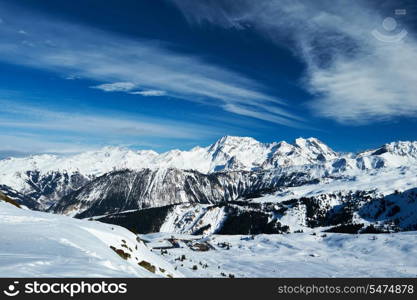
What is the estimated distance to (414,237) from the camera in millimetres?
62281

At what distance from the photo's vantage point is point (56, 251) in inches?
730

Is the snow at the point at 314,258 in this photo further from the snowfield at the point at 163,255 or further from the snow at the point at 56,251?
the snow at the point at 56,251

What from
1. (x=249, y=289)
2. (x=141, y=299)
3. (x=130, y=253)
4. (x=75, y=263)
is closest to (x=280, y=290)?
(x=249, y=289)

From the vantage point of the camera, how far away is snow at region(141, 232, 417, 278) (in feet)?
143

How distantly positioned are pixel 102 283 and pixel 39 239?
32.4 feet

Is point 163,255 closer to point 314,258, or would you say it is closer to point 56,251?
point 314,258

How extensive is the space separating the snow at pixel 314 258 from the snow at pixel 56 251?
1353 centimetres

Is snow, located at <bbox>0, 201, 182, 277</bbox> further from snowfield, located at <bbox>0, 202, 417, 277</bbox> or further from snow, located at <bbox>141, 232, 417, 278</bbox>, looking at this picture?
snow, located at <bbox>141, 232, 417, 278</bbox>

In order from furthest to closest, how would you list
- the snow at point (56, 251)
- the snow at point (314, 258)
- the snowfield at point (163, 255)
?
the snow at point (314, 258)
the snowfield at point (163, 255)
the snow at point (56, 251)

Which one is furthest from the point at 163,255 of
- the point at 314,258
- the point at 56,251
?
the point at 56,251

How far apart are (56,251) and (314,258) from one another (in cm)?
4813

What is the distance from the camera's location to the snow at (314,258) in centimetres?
4347

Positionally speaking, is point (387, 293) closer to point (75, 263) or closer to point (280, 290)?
point (280, 290)

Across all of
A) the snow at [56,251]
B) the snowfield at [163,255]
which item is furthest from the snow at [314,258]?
the snow at [56,251]
